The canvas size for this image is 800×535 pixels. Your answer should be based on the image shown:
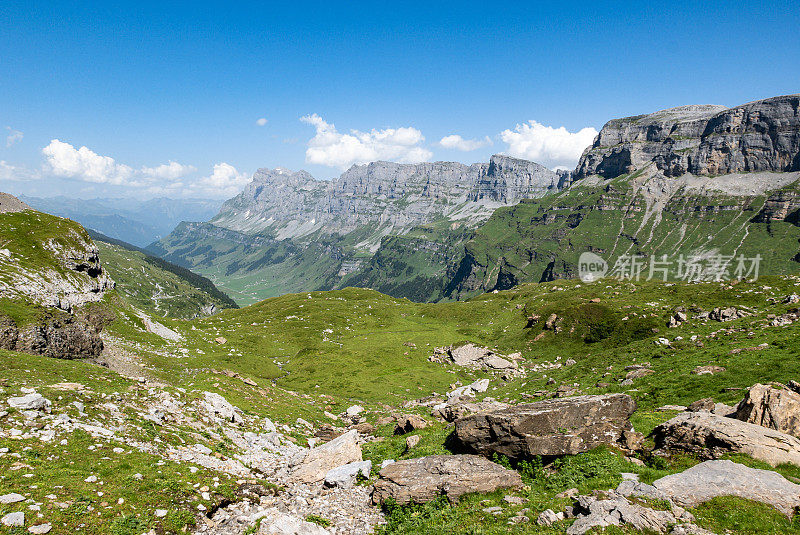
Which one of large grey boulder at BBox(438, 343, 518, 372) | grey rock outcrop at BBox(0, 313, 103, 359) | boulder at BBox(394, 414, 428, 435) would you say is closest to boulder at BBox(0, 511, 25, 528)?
boulder at BBox(394, 414, 428, 435)

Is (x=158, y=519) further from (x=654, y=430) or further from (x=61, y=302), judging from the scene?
(x=61, y=302)

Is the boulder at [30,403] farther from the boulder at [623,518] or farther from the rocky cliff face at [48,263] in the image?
the rocky cliff face at [48,263]

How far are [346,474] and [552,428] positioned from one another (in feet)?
39.7

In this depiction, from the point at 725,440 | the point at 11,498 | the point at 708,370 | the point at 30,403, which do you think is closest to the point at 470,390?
the point at 708,370

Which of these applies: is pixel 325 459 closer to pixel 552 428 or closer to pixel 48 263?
pixel 552 428

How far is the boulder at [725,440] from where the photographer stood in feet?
53.0

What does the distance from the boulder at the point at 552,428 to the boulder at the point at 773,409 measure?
5884mm

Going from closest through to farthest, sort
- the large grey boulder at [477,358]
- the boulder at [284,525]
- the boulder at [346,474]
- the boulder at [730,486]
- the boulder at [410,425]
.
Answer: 1. the boulder at [730,486]
2. the boulder at [284,525]
3. the boulder at [346,474]
4. the boulder at [410,425]
5. the large grey boulder at [477,358]

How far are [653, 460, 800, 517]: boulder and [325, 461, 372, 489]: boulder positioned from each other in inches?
572

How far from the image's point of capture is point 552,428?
19062 millimetres

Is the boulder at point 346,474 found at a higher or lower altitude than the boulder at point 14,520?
lower

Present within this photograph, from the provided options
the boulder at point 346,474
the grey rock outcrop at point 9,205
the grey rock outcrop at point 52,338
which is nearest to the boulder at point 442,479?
the boulder at point 346,474

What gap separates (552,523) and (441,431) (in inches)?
506

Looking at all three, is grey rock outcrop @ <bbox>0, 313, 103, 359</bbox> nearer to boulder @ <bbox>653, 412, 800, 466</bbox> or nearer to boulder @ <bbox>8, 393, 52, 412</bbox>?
boulder @ <bbox>8, 393, 52, 412</bbox>
